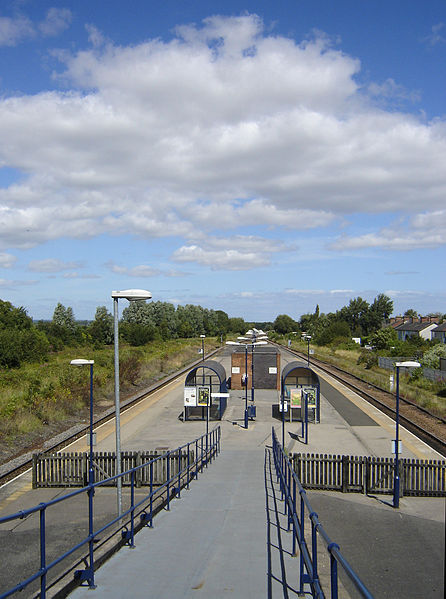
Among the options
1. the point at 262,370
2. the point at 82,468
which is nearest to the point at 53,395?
the point at 82,468

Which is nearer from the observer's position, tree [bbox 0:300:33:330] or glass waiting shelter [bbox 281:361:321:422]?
glass waiting shelter [bbox 281:361:321:422]

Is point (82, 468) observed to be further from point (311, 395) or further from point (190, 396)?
point (311, 395)

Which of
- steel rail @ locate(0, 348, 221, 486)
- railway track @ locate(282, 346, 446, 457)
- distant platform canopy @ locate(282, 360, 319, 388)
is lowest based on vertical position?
railway track @ locate(282, 346, 446, 457)

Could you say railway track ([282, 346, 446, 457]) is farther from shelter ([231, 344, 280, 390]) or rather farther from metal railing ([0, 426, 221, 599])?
metal railing ([0, 426, 221, 599])

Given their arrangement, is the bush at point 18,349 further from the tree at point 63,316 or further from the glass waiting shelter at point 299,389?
the tree at point 63,316

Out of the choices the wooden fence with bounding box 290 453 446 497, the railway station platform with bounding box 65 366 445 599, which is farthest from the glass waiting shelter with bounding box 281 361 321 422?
the wooden fence with bounding box 290 453 446 497

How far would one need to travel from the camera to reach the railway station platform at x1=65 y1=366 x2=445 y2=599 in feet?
21.6

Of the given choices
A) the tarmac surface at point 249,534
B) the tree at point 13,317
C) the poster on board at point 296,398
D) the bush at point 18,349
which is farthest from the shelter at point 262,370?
the tree at point 13,317

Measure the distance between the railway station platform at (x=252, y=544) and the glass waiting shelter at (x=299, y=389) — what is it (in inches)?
267

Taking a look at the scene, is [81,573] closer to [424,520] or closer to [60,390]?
[424,520]

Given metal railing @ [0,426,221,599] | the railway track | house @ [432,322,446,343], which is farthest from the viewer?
house @ [432,322,446,343]

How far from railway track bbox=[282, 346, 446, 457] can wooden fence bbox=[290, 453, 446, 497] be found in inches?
214

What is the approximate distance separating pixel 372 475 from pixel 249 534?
8.87m

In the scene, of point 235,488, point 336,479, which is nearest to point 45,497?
point 235,488
